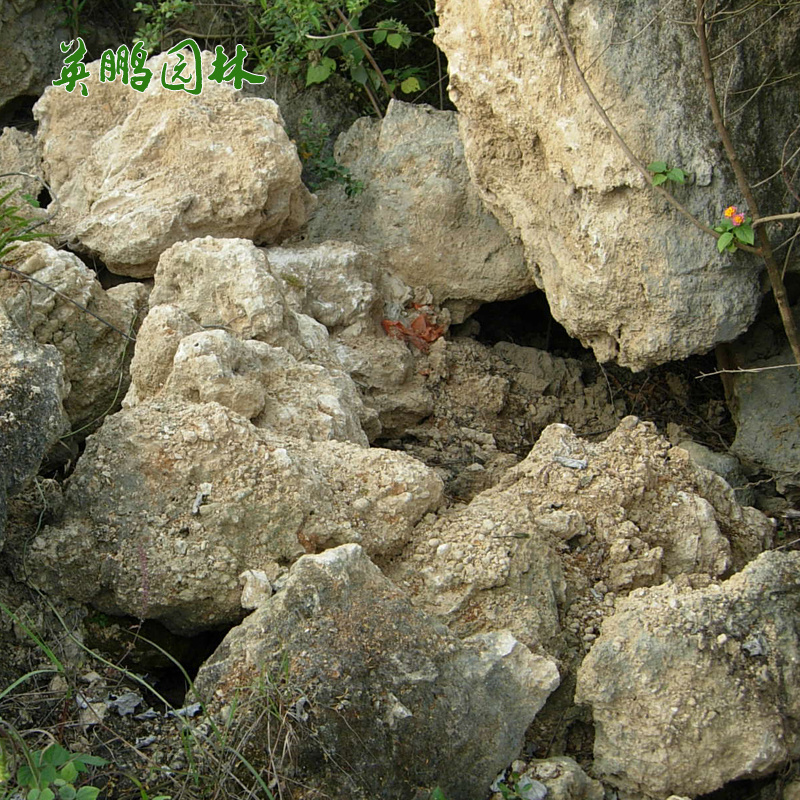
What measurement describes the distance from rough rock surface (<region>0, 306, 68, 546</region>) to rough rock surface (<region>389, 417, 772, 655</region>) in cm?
91

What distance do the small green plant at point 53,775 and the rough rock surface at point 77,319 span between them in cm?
154

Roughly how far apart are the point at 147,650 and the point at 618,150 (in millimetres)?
2014

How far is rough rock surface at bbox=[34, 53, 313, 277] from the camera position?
142 inches

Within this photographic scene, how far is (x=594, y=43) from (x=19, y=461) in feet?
Result: 6.88

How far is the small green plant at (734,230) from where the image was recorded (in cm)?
302

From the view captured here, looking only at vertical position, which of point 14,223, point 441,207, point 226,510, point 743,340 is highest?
point 14,223

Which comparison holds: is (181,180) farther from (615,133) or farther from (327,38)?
(615,133)

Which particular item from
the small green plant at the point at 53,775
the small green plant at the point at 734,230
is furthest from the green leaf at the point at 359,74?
the small green plant at the point at 53,775

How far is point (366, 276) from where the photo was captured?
3947 mm

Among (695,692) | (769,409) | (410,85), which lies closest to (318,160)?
(410,85)

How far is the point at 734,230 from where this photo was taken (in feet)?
9.95

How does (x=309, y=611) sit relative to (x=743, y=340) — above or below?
above

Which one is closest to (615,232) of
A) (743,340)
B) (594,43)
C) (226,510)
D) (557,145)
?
(557,145)

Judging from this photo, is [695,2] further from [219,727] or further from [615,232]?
[219,727]
